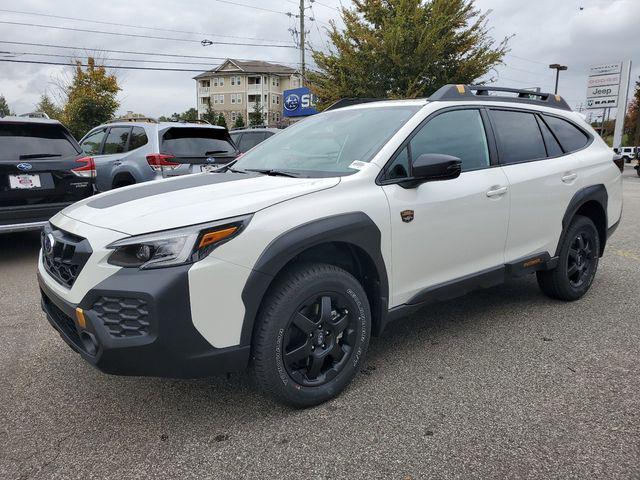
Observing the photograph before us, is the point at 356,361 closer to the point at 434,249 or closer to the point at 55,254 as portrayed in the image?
the point at 434,249

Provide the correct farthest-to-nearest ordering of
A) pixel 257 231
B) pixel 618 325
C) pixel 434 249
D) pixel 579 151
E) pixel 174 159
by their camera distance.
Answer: pixel 174 159 → pixel 579 151 → pixel 618 325 → pixel 434 249 → pixel 257 231

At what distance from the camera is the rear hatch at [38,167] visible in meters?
5.62

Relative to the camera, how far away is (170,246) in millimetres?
2264

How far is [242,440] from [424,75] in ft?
55.4

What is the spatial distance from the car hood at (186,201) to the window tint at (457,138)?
78cm

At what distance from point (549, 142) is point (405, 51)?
13.8 metres

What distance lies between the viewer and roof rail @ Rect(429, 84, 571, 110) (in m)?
3.54

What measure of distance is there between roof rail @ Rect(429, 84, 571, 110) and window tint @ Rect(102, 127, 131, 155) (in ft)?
18.9

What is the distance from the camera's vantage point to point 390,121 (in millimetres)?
3303

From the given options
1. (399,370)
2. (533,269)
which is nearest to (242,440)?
(399,370)

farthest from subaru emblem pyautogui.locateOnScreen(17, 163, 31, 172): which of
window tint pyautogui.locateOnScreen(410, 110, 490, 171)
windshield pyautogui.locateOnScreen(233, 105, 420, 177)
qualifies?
window tint pyautogui.locateOnScreen(410, 110, 490, 171)

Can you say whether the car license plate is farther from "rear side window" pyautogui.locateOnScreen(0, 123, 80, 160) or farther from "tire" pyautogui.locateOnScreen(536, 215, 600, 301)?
"tire" pyautogui.locateOnScreen(536, 215, 600, 301)

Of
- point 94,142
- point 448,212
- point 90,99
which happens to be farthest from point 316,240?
point 90,99

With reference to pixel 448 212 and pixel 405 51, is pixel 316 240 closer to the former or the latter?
pixel 448 212
